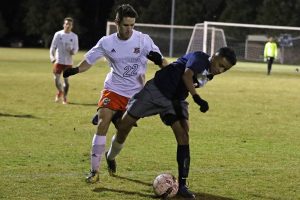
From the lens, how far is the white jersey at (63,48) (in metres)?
16.6

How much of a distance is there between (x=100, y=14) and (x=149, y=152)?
6998 cm

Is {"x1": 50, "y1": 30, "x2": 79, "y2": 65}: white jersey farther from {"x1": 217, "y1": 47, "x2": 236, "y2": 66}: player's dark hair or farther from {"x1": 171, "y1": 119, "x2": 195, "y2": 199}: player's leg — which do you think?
{"x1": 217, "y1": 47, "x2": 236, "y2": 66}: player's dark hair

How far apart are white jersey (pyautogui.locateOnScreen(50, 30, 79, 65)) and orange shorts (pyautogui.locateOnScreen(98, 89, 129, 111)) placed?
9.26 metres

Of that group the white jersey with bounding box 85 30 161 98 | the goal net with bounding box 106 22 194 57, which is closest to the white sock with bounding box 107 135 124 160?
the white jersey with bounding box 85 30 161 98

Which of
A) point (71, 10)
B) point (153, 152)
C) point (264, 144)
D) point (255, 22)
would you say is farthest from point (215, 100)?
point (71, 10)

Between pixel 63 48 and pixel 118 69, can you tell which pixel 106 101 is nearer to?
pixel 118 69

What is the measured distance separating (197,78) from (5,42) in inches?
2835

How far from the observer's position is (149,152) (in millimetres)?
9438

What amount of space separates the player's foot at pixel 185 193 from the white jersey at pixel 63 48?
10452 millimetres

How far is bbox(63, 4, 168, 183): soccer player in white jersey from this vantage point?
295 inches

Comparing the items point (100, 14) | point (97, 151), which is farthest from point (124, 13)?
point (100, 14)

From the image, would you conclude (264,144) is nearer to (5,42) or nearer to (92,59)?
(92,59)

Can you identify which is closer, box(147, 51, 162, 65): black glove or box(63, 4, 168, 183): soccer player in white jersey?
box(147, 51, 162, 65): black glove

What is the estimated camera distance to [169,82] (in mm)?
6848
